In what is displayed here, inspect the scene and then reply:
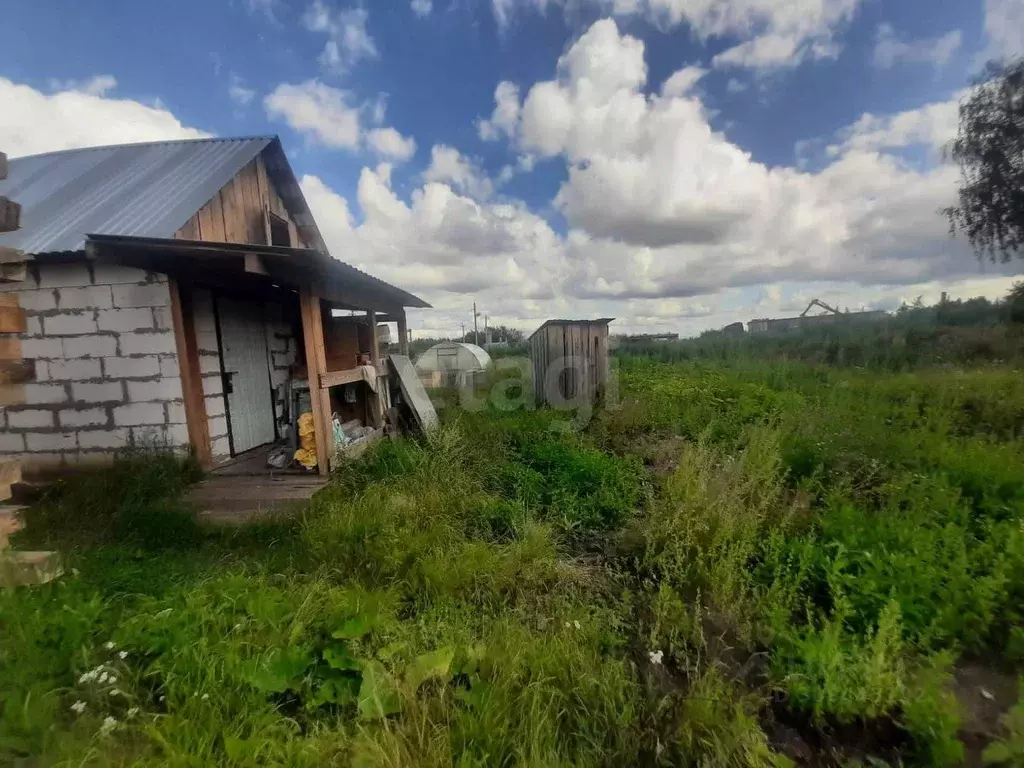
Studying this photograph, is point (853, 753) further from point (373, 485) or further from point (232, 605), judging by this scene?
point (373, 485)

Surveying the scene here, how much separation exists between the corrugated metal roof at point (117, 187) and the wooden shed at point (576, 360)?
5985 mm

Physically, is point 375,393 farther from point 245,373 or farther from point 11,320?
Result: point 11,320

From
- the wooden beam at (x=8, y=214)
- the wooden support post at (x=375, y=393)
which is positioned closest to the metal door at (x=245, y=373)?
the wooden support post at (x=375, y=393)

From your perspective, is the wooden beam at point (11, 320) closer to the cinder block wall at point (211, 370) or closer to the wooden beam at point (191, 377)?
the wooden beam at point (191, 377)

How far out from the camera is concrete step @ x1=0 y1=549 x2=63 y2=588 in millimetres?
2246

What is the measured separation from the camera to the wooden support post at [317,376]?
4.91m

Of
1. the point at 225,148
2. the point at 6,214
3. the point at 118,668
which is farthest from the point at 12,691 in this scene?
the point at 225,148

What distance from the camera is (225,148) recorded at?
7.80 m

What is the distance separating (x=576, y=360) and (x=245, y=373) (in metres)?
5.60

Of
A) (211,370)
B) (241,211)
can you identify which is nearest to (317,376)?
(211,370)

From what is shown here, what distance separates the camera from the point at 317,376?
4.96m

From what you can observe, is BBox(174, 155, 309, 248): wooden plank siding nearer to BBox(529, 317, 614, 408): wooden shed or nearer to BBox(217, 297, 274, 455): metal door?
BBox(217, 297, 274, 455): metal door

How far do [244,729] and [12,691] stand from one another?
1043 mm

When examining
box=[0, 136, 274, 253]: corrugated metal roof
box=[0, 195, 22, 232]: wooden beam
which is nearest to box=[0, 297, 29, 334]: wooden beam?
box=[0, 195, 22, 232]: wooden beam
